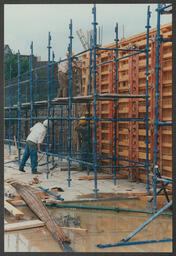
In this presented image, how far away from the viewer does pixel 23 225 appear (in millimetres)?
5996

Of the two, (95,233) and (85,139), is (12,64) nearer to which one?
(85,139)

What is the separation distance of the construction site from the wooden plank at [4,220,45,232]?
2 cm

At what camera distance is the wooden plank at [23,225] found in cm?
591

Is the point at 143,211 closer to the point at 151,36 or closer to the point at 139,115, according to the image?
the point at 139,115

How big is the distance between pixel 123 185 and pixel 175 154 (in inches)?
136

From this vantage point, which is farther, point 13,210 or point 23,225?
point 13,210

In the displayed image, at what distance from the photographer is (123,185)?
9344 mm

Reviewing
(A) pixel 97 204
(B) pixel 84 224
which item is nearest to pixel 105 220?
(B) pixel 84 224

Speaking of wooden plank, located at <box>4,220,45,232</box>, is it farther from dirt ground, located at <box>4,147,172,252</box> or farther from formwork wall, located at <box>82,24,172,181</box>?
formwork wall, located at <box>82,24,172,181</box>

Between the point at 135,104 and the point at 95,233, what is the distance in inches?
189

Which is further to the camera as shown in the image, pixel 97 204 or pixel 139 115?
pixel 139 115

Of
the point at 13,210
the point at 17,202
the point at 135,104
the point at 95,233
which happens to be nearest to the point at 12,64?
the point at 135,104

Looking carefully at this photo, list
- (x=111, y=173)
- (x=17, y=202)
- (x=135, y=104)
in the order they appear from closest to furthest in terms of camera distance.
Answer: (x=17, y=202)
(x=135, y=104)
(x=111, y=173)

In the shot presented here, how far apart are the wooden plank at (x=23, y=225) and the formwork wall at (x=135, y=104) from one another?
3.61 meters
